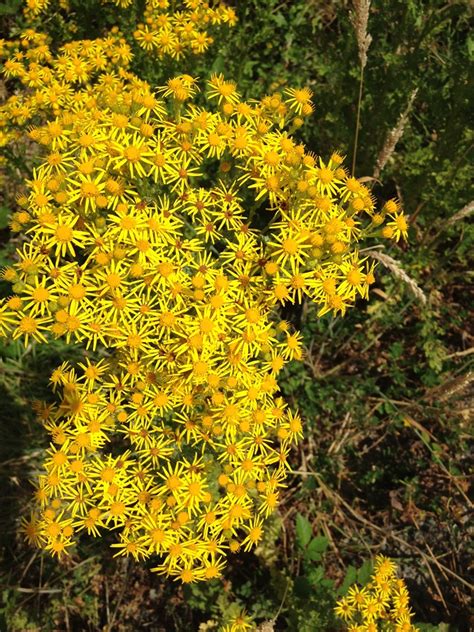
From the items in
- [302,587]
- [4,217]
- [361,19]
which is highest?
[361,19]

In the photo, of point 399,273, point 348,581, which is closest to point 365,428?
point 348,581

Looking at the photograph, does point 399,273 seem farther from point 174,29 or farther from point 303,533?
point 174,29

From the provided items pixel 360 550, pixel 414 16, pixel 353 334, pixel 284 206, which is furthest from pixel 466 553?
pixel 414 16

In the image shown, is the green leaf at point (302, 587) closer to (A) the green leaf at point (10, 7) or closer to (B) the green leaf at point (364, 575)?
(B) the green leaf at point (364, 575)

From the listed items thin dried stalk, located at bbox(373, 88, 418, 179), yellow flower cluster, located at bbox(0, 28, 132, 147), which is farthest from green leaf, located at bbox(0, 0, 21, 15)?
thin dried stalk, located at bbox(373, 88, 418, 179)

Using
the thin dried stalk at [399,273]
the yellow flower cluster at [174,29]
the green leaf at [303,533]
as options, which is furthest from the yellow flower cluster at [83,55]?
the green leaf at [303,533]

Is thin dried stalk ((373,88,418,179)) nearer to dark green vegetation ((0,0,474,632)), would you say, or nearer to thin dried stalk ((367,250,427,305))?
dark green vegetation ((0,0,474,632))

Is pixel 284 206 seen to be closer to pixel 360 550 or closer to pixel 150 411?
pixel 150 411
